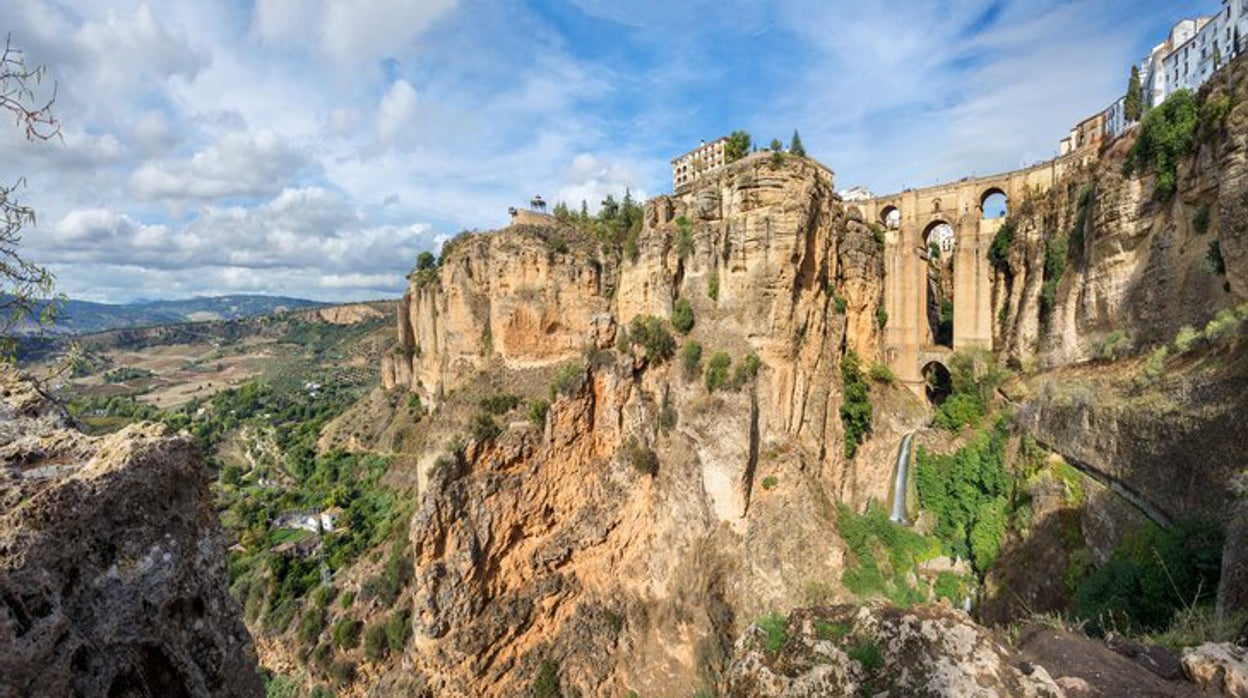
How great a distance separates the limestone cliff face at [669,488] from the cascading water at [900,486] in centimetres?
52

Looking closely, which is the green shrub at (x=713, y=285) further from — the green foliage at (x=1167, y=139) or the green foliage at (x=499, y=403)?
the green foliage at (x=1167, y=139)

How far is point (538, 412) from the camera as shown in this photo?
19.6 metres

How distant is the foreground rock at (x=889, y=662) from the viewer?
520cm

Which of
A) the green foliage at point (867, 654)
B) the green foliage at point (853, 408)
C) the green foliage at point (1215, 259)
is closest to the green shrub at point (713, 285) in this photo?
the green foliage at point (853, 408)

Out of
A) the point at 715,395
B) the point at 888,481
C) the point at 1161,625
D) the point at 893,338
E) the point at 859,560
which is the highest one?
the point at 893,338

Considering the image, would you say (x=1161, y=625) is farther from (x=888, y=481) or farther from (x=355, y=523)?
(x=355, y=523)

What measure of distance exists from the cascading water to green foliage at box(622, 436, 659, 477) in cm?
1013

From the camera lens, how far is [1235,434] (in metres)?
9.89

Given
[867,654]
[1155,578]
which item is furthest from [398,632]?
[1155,578]

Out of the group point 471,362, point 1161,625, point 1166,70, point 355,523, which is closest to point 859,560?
point 1161,625

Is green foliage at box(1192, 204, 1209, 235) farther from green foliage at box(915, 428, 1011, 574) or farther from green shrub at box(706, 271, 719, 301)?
green shrub at box(706, 271, 719, 301)

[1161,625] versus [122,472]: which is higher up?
[122,472]

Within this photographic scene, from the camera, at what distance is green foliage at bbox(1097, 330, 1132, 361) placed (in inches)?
663

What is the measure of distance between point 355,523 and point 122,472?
112 feet
